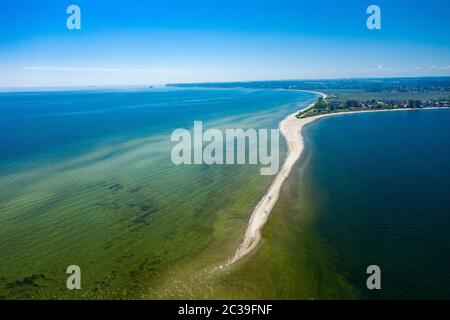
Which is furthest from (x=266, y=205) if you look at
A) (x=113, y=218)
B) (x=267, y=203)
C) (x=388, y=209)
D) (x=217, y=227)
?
(x=113, y=218)

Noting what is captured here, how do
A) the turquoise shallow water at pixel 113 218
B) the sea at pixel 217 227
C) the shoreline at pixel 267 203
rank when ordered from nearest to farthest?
the sea at pixel 217 227, the turquoise shallow water at pixel 113 218, the shoreline at pixel 267 203

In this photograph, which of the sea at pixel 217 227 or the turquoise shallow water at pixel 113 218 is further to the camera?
the turquoise shallow water at pixel 113 218

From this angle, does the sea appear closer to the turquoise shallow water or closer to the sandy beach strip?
the turquoise shallow water

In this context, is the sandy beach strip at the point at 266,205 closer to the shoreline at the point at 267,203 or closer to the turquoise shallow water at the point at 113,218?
the shoreline at the point at 267,203

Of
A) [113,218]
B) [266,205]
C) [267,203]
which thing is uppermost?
[267,203]

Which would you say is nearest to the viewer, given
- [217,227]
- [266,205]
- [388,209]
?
[217,227]

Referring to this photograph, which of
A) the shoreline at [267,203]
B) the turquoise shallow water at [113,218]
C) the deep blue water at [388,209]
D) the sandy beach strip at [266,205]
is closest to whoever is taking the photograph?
the deep blue water at [388,209]

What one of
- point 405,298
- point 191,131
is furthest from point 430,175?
point 191,131

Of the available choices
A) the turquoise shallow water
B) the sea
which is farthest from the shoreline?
the turquoise shallow water

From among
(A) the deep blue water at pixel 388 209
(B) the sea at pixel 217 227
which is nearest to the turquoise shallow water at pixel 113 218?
(B) the sea at pixel 217 227

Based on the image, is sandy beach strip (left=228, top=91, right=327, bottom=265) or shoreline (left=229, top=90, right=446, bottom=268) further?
sandy beach strip (left=228, top=91, right=327, bottom=265)

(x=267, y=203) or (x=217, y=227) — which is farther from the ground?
(x=267, y=203)

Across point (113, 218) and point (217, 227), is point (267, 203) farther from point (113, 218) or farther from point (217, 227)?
point (113, 218)
